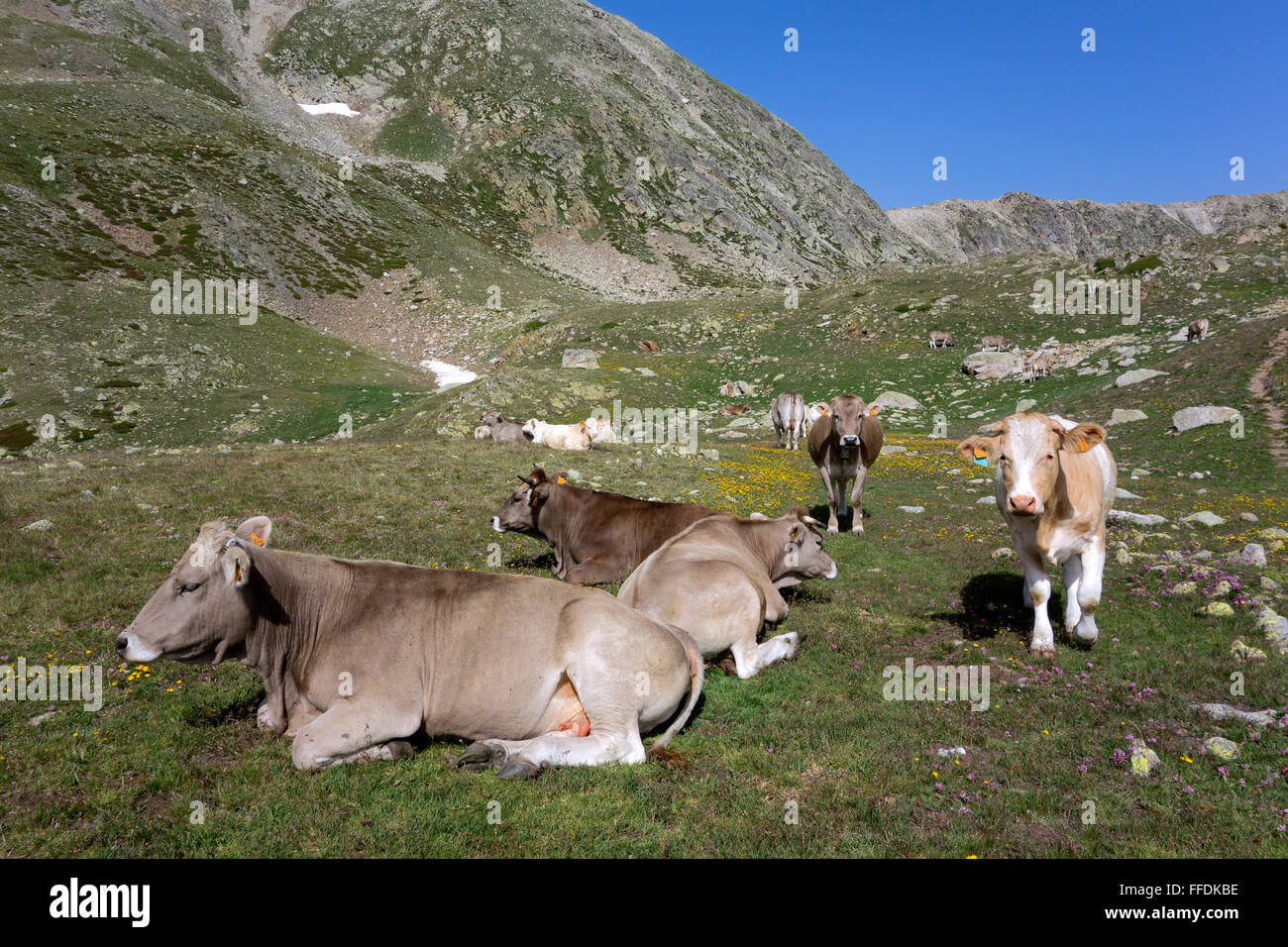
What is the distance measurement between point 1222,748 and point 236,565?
359 inches

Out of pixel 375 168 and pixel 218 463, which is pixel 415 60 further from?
pixel 218 463

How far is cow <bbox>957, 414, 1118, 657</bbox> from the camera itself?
26.5ft

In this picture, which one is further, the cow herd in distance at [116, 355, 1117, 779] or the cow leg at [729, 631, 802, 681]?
the cow leg at [729, 631, 802, 681]

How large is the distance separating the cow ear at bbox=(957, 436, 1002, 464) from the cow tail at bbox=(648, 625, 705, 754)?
171 inches

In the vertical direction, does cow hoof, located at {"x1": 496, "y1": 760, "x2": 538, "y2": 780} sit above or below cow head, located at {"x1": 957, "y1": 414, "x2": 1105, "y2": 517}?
below

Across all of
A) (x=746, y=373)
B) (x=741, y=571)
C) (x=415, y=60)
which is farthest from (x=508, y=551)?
(x=415, y=60)

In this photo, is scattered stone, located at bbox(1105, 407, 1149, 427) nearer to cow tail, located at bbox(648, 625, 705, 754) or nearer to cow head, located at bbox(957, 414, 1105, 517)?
cow head, located at bbox(957, 414, 1105, 517)

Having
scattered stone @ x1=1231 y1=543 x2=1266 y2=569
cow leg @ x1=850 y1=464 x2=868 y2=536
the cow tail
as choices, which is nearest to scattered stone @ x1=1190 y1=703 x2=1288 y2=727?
the cow tail

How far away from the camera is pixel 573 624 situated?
6.58 meters

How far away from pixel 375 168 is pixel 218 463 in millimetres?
103072

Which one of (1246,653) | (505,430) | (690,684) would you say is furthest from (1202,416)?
(690,684)

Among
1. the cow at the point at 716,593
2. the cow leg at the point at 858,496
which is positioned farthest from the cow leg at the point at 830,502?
the cow at the point at 716,593

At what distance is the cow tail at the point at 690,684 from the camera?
6770 millimetres

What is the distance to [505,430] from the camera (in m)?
28.5
